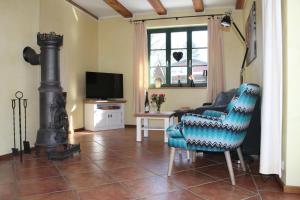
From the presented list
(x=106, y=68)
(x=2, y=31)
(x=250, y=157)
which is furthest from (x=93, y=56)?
(x=250, y=157)

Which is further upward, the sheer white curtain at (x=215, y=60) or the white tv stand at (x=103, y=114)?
the sheer white curtain at (x=215, y=60)

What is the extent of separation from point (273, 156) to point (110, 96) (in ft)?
16.4

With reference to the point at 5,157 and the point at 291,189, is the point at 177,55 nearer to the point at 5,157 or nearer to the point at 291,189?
the point at 5,157

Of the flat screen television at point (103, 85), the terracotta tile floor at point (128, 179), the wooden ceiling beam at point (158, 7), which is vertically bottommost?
the terracotta tile floor at point (128, 179)

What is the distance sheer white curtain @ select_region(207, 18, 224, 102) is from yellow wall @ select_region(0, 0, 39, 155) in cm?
376

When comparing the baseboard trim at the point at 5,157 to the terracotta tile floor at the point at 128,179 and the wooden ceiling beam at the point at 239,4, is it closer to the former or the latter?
the terracotta tile floor at the point at 128,179

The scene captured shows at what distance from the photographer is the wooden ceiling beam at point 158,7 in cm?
602

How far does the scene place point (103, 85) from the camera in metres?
6.88

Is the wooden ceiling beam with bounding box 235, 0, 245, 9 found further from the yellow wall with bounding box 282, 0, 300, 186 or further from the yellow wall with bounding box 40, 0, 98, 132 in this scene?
the yellow wall with bounding box 282, 0, 300, 186

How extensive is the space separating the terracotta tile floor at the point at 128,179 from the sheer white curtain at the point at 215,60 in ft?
9.17

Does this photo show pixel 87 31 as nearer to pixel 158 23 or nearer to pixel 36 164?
pixel 158 23

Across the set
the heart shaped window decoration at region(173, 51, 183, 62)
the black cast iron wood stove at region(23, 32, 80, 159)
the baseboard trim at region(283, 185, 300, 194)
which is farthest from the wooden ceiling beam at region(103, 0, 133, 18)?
the baseboard trim at region(283, 185, 300, 194)

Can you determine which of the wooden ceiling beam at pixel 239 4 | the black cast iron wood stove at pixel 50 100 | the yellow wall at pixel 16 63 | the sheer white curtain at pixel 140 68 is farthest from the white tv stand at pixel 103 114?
the wooden ceiling beam at pixel 239 4

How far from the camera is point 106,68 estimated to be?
747 centimetres
